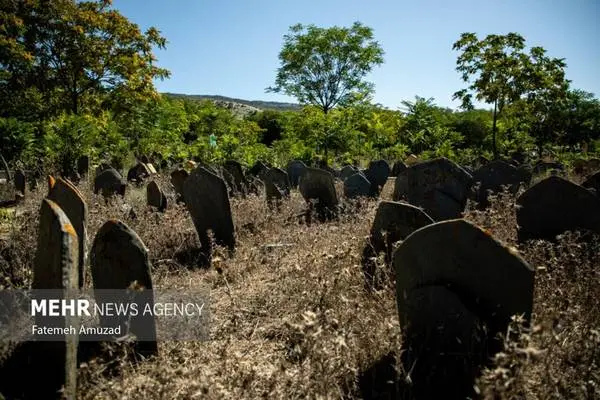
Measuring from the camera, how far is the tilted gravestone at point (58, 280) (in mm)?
1983

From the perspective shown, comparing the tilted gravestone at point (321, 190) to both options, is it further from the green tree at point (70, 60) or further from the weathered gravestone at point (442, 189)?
the green tree at point (70, 60)

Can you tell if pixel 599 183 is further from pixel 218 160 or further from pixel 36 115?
pixel 36 115

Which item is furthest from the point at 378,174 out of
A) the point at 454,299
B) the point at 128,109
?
the point at 128,109

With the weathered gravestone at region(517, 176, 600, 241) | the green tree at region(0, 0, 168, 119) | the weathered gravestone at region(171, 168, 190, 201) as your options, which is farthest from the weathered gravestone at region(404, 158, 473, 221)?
the green tree at region(0, 0, 168, 119)

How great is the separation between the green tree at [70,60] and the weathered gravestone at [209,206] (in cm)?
1544

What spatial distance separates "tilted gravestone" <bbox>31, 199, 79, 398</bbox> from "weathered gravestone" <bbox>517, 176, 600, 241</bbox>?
3.40 metres

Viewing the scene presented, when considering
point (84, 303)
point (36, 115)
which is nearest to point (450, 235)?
point (84, 303)

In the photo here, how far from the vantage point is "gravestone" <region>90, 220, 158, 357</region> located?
2.52 metres

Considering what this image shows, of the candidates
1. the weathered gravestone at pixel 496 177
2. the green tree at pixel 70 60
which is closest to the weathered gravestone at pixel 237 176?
the weathered gravestone at pixel 496 177

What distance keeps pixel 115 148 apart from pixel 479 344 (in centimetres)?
1500

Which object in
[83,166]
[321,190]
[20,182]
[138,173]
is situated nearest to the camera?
[321,190]

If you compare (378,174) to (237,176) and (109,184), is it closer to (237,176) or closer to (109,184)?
(237,176)

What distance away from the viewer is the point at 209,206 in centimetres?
475

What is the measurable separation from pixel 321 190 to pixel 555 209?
3.48 m
